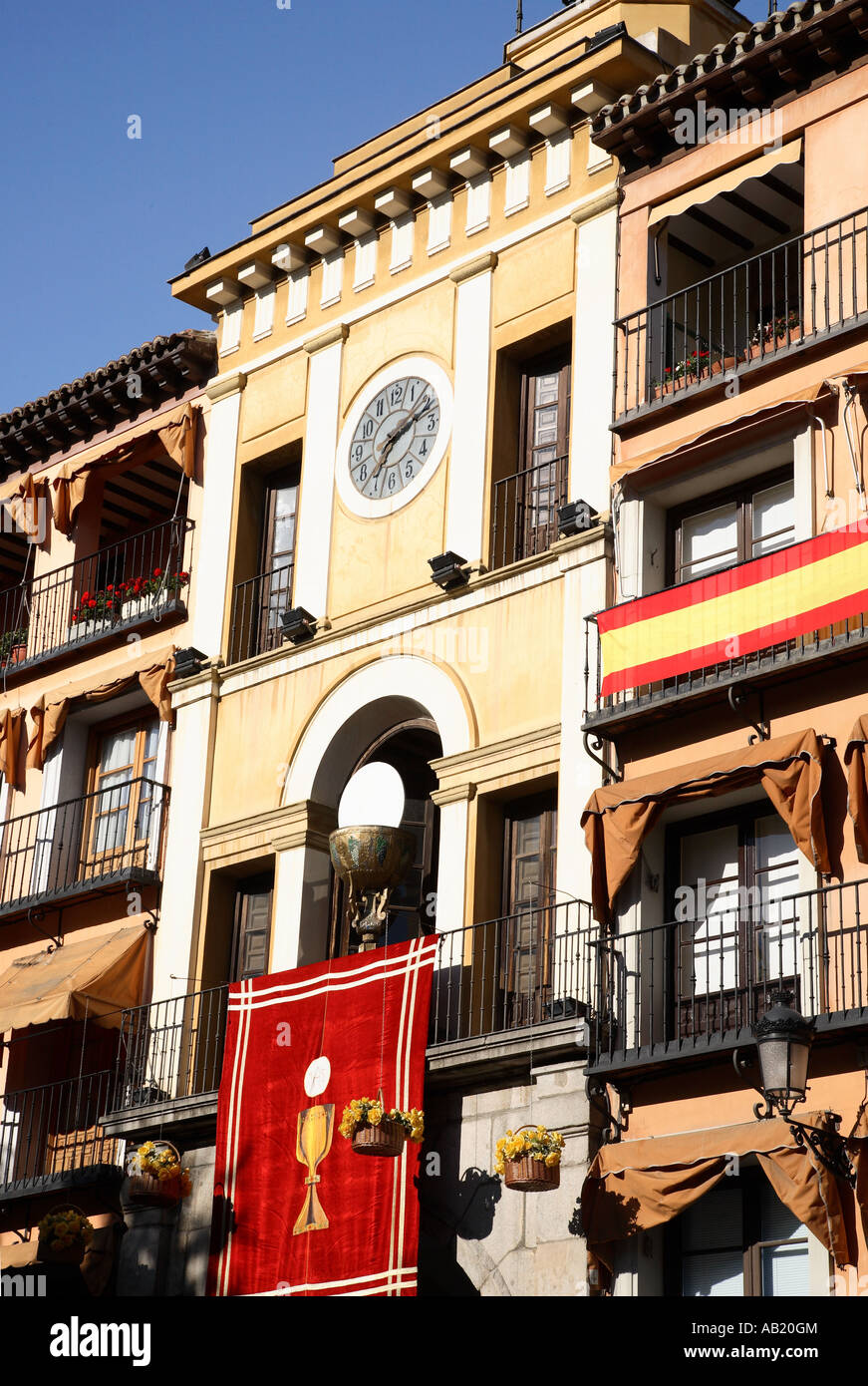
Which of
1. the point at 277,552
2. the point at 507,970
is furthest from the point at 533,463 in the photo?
the point at 507,970

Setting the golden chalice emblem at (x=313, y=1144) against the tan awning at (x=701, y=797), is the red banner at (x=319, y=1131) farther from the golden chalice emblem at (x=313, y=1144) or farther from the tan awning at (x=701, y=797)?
the tan awning at (x=701, y=797)

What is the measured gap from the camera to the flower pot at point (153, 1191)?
63.6 ft

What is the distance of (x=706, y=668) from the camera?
18.1 metres

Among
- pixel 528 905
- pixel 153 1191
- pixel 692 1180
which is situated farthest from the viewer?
pixel 153 1191

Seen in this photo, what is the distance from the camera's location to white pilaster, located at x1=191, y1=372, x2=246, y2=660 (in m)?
23.2

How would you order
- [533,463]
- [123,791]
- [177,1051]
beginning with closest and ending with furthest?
[177,1051], [533,463], [123,791]

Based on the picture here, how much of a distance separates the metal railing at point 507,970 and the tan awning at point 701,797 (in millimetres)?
483

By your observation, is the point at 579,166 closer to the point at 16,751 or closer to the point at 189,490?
the point at 189,490

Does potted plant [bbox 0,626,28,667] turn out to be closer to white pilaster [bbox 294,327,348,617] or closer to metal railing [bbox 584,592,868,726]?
white pilaster [bbox 294,327,348,617]

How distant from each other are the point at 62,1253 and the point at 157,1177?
1322mm

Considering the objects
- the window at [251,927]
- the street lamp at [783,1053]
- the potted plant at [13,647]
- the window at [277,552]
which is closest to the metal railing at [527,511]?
the window at [277,552]

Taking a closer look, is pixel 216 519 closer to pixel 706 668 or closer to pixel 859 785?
pixel 706 668

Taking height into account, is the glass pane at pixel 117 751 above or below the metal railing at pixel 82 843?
above

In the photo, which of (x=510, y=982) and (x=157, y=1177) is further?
(x=157, y=1177)
